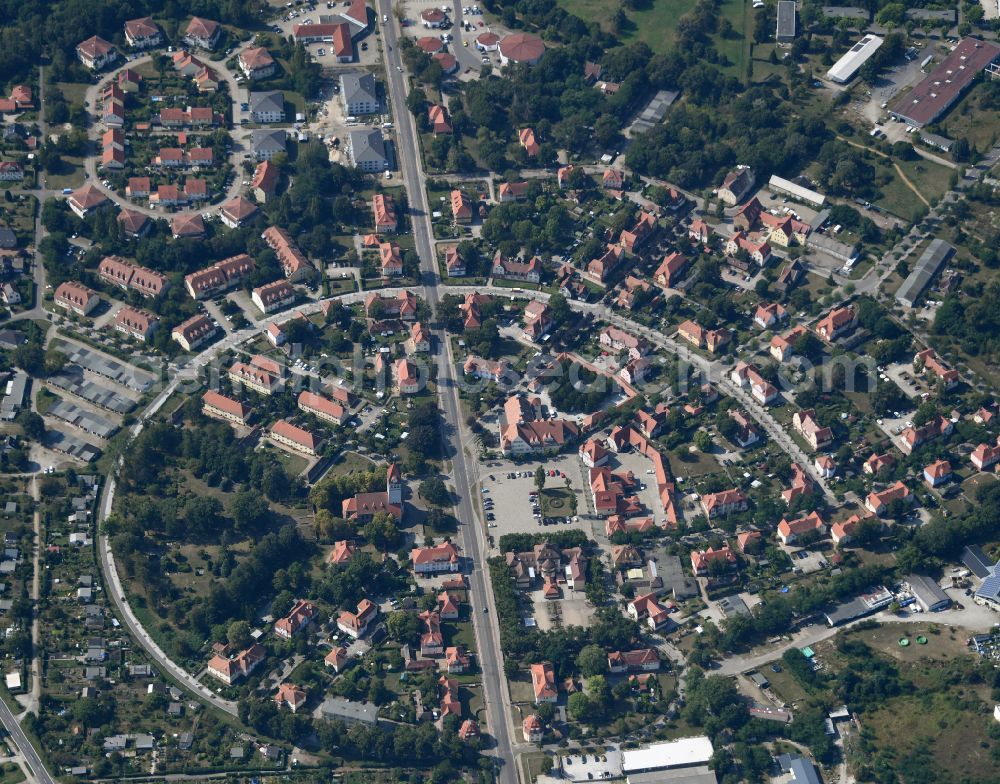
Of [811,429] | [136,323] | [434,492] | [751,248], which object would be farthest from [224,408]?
[751,248]

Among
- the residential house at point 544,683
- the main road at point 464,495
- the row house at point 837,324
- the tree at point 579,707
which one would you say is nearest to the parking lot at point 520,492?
the main road at point 464,495

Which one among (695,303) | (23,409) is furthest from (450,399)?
(23,409)

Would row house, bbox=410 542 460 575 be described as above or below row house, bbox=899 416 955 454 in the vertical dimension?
below

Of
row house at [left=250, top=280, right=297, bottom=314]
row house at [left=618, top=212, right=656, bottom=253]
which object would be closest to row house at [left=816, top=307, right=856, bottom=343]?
row house at [left=618, top=212, right=656, bottom=253]

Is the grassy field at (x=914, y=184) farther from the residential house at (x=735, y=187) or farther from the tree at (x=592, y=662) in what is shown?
the tree at (x=592, y=662)

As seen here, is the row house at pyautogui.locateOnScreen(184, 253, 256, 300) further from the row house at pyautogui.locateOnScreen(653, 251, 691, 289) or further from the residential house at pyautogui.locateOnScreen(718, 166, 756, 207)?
the residential house at pyautogui.locateOnScreen(718, 166, 756, 207)

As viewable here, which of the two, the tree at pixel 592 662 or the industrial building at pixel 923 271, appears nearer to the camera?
the tree at pixel 592 662
